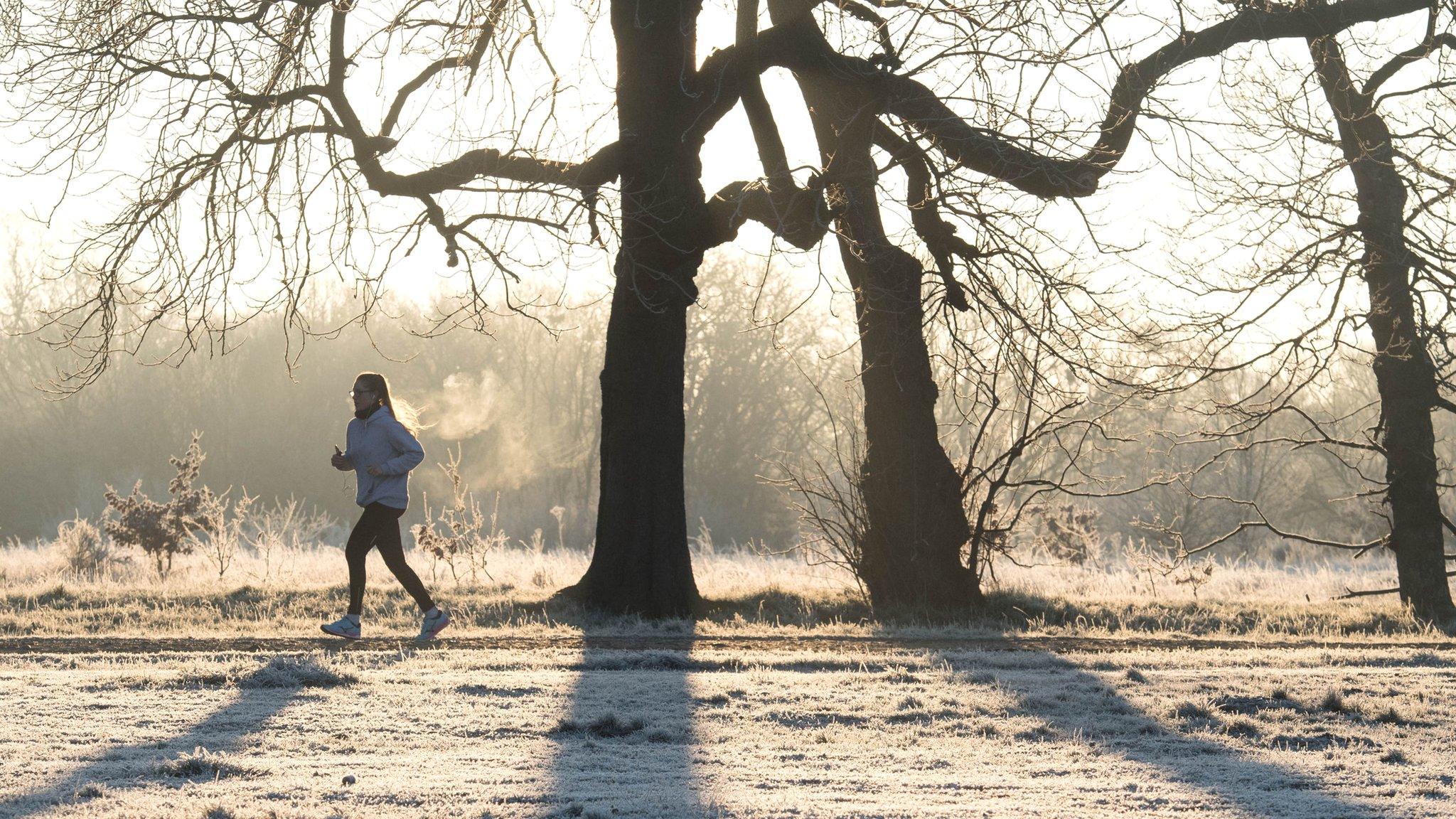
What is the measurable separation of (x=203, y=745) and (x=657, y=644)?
4666mm

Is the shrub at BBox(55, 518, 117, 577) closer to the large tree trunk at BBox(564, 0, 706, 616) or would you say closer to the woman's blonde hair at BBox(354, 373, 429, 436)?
the large tree trunk at BBox(564, 0, 706, 616)

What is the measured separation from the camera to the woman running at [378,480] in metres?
10.3

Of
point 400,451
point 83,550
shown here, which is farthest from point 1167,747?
point 83,550

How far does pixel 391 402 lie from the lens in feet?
35.1

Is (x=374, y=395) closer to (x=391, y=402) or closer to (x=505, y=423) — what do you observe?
(x=391, y=402)

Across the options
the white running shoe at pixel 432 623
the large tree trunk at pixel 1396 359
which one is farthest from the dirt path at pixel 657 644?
the large tree trunk at pixel 1396 359

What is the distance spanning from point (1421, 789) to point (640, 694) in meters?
3.68

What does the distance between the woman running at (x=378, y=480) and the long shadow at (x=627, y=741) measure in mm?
1970

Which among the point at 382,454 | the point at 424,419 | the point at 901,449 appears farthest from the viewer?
the point at 424,419

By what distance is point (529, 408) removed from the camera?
2009 inches

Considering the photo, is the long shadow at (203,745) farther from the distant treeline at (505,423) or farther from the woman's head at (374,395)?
the distant treeline at (505,423)

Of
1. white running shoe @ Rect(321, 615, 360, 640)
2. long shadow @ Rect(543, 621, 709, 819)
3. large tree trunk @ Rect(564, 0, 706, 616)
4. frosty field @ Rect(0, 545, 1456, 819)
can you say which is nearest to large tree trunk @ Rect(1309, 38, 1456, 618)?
frosty field @ Rect(0, 545, 1456, 819)

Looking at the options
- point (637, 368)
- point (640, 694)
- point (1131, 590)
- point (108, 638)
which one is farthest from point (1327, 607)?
point (108, 638)

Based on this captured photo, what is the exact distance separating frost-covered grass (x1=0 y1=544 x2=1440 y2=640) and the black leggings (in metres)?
0.70
